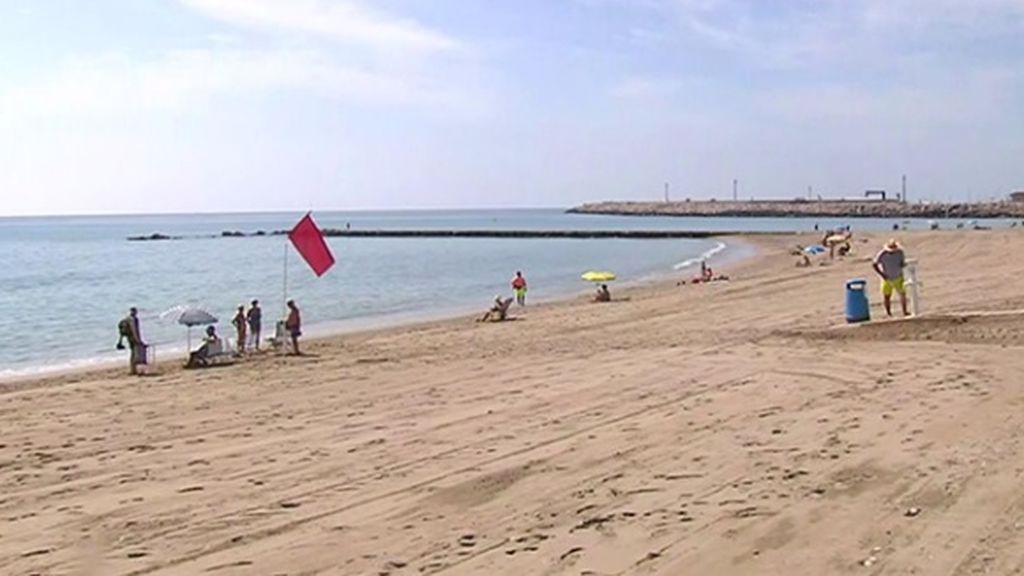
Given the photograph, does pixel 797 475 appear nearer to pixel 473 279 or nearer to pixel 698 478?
pixel 698 478

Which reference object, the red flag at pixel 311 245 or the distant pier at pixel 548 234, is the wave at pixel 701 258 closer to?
the distant pier at pixel 548 234

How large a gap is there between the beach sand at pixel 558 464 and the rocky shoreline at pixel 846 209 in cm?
13415

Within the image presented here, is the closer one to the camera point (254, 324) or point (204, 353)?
point (204, 353)

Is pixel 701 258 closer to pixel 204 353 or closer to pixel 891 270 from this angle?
pixel 891 270

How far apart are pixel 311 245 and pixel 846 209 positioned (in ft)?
488

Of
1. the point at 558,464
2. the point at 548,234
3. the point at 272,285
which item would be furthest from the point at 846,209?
the point at 558,464

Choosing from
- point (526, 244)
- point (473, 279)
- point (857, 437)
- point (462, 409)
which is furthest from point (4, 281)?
point (857, 437)

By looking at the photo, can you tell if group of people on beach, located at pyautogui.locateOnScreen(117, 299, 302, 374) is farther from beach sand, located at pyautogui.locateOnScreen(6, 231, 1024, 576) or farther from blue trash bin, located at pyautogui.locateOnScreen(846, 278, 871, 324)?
blue trash bin, located at pyautogui.locateOnScreen(846, 278, 871, 324)

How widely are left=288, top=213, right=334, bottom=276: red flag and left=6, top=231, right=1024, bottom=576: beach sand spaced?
13.4 ft

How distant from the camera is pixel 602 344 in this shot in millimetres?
17734

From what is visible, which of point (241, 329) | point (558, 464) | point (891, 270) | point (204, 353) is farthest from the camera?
point (241, 329)

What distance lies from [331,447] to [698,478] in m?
3.41

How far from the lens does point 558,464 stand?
8219 millimetres

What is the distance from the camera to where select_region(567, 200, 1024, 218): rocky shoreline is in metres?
140
